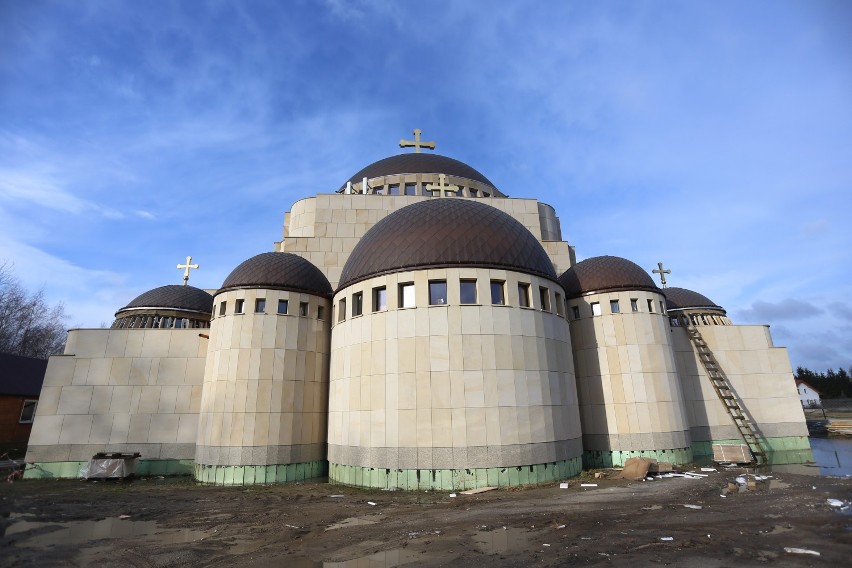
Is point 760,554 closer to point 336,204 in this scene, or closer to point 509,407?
point 509,407

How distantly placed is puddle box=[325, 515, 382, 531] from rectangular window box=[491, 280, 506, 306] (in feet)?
30.7

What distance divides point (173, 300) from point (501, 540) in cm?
3128

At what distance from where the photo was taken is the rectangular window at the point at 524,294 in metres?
18.0

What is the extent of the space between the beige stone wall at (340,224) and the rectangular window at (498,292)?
45.5ft

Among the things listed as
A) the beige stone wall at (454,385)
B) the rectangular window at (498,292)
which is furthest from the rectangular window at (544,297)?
the rectangular window at (498,292)

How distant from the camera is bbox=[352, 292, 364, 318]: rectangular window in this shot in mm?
19094

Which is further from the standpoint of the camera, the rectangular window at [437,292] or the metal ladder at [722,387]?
the metal ladder at [722,387]

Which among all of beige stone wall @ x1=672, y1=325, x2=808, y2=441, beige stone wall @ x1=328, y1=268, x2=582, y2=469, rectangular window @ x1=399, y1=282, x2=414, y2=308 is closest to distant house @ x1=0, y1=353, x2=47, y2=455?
beige stone wall @ x1=328, y1=268, x2=582, y2=469

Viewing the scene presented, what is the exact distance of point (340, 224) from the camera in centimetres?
3067

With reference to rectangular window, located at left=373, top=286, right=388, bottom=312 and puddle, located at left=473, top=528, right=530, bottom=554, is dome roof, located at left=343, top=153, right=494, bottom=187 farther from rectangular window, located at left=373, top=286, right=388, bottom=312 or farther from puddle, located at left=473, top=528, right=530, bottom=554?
puddle, located at left=473, top=528, right=530, bottom=554

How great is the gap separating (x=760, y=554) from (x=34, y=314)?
260 feet

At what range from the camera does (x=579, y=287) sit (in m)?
23.6

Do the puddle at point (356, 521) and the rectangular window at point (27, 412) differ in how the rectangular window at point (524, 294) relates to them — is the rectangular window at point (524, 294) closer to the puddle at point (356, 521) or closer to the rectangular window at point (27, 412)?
the puddle at point (356, 521)

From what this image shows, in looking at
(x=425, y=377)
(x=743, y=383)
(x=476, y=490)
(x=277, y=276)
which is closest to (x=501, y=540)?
(x=476, y=490)
